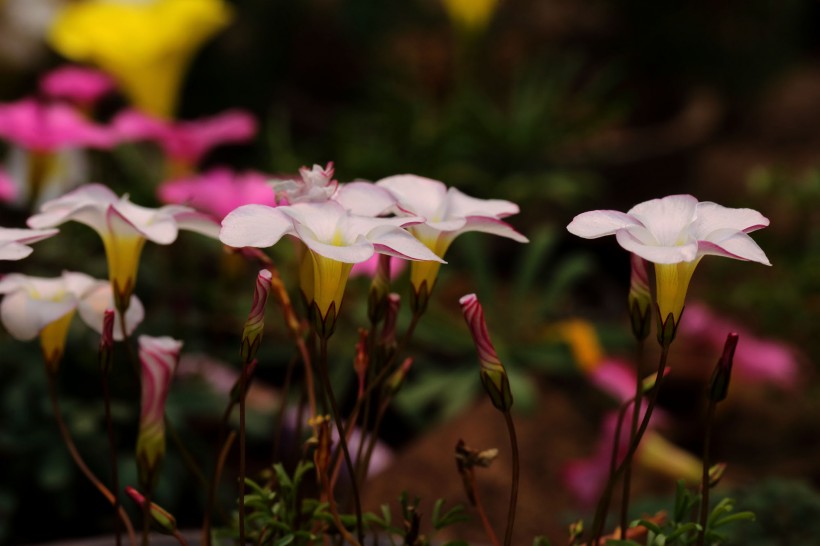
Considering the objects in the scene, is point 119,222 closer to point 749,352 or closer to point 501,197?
point 749,352

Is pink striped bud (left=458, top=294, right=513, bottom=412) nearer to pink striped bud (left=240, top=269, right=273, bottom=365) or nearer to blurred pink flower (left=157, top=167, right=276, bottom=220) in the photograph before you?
pink striped bud (left=240, top=269, right=273, bottom=365)

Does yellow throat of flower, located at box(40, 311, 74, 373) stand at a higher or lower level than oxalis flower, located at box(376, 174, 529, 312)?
lower

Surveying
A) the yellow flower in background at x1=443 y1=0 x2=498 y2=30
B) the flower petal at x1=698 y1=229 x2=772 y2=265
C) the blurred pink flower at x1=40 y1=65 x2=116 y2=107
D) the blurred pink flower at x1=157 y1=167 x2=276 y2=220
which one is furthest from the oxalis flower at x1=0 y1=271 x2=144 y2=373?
the yellow flower in background at x1=443 y1=0 x2=498 y2=30

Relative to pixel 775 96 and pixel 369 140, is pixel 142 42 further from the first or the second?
pixel 775 96

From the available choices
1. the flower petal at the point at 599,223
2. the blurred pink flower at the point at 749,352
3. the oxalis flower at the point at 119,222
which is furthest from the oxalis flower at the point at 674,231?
the blurred pink flower at the point at 749,352

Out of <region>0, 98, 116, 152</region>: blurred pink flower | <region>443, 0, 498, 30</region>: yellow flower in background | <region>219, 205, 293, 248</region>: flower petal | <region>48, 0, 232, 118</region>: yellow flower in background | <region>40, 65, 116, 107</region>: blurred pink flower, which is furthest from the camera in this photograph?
<region>443, 0, 498, 30</region>: yellow flower in background

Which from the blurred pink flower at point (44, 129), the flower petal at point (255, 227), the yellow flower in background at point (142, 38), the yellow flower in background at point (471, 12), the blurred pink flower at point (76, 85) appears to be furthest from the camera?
the yellow flower in background at point (471, 12)

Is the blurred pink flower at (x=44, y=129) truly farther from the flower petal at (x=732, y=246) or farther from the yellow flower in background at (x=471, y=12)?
the yellow flower in background at (x=471, y=12)
